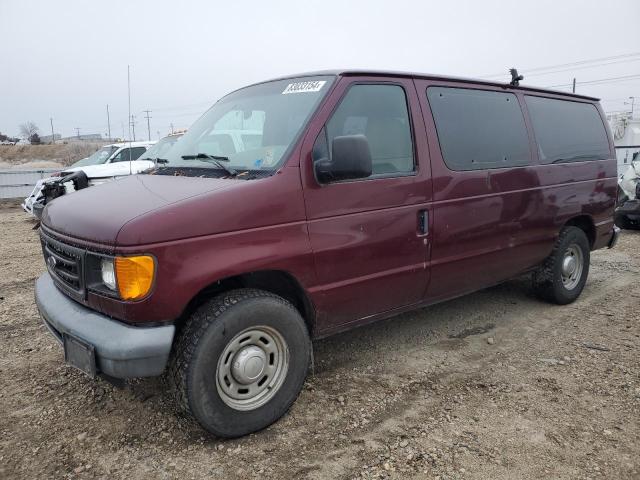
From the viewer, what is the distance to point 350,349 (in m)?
4.00

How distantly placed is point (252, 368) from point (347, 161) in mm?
1273

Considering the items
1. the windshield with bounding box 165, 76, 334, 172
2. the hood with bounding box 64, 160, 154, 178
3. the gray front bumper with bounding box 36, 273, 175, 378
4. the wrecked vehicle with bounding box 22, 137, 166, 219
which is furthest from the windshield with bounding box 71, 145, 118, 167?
the gray front bumper with bounding box 36, 273, 175, 378

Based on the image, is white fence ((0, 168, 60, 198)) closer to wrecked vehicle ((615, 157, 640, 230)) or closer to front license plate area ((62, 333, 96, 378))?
front license plate area ((62, 333, 96, 378))

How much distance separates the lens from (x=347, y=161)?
9.23 feet

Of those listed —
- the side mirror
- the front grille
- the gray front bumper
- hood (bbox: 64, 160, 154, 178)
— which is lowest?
the gray front bumper

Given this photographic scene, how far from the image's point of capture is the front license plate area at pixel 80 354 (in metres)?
2.45

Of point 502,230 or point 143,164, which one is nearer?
point 502,230

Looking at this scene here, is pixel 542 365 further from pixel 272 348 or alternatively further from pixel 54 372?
pixel 54 372

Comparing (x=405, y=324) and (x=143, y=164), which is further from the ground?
(x=143, y=164)

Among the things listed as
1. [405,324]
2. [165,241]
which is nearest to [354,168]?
[165,241]

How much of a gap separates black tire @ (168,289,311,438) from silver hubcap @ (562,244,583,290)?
3285 millimetres

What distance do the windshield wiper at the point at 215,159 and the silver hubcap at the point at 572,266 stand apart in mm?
3542

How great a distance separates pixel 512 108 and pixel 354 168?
224 centimetres

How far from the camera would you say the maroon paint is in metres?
2.50
